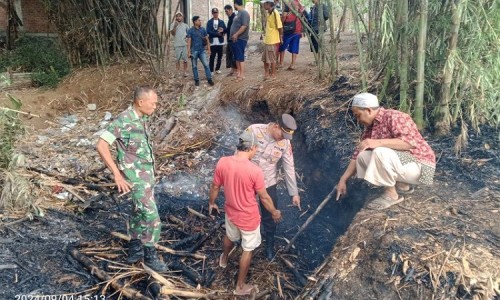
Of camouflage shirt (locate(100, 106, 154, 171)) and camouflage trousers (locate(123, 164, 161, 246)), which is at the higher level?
camouflage shirt (locate(100, 106, 154, 171))

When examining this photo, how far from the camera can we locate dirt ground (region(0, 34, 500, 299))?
10.1 ft

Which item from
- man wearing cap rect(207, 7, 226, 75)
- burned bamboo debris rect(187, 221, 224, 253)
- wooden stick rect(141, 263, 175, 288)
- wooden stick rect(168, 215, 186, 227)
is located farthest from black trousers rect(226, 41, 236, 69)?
wooden stick rect(141, 263, 175, 288)

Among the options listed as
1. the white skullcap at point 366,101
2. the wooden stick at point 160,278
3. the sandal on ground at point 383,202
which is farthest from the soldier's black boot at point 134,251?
the white skullcap at point 366,101

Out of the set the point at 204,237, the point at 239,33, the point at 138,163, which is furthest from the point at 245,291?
the point at 239,33

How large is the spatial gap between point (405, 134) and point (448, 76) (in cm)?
152

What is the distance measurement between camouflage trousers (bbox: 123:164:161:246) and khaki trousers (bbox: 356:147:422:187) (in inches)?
77.3

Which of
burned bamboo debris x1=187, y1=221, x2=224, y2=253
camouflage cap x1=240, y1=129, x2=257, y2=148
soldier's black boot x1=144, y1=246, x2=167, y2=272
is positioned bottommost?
burned bamboo debris x1=187, y1=221, x2=224, y2=253

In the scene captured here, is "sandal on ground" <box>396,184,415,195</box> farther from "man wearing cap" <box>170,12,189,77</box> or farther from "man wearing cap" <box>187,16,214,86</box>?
"man wearing cap" <box>170,12,189,77</box>

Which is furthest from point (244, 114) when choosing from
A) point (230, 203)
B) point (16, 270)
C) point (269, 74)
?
point (16, 270)

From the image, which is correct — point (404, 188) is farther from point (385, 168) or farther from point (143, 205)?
point (143, 205)

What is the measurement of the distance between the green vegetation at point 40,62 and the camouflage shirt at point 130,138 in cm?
706

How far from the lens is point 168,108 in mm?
8289

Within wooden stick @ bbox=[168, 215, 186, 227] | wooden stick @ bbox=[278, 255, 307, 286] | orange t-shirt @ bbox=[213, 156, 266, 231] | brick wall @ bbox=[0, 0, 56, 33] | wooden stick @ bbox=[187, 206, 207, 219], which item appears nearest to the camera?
orange t-shirt @ bbox=[213, 156, 266, 231]

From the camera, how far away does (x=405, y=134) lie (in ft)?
12.2
